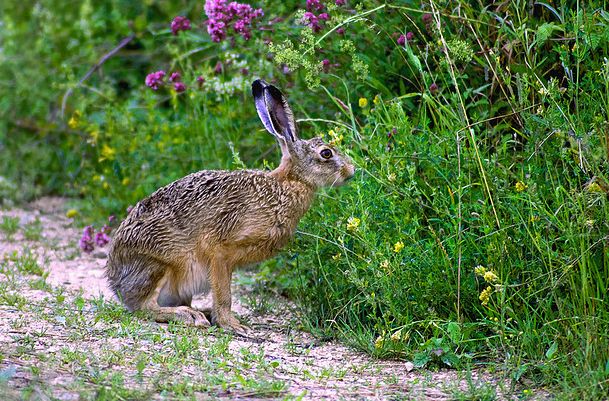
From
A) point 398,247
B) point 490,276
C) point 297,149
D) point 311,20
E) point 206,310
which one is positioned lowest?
point 206,310

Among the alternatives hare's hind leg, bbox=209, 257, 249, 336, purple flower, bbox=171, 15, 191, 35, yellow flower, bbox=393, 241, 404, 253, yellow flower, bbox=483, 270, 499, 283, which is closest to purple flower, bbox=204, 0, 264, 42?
purple flower, bbox=171, 15, 191, 35

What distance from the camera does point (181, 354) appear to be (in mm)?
5223

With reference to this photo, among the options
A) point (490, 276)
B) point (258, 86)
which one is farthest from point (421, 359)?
point (258, 86)

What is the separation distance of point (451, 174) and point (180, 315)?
192 centimetres

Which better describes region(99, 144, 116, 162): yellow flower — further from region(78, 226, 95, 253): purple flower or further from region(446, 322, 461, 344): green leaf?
region(446, 322, 461, 344): green leaf

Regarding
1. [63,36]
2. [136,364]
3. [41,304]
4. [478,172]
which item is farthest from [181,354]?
[63,36]

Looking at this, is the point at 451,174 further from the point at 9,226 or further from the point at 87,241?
the point at 9,226

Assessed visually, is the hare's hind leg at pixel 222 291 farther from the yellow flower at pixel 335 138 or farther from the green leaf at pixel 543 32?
the green leaf at pixel 543 32

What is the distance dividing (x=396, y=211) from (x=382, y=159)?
0.37 m

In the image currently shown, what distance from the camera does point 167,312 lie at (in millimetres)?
6320

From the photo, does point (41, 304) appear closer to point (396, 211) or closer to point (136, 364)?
point (136, 364)

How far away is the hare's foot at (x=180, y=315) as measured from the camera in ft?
20.5

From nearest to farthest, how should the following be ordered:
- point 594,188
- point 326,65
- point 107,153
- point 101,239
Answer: point 594,188 < point 326,65 < point 101,239 < point 107,153

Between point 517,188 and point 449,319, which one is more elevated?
point 517,188
